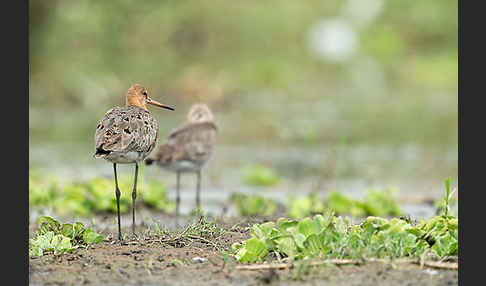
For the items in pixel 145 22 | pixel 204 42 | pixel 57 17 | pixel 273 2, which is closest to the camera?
pixel 57 17

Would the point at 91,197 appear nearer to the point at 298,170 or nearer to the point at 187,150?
the point at 187,150

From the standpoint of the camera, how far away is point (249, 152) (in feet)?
41.2

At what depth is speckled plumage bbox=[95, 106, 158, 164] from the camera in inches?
229

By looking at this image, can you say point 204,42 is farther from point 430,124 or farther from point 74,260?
point 74,260

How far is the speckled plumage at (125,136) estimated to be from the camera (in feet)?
19.1

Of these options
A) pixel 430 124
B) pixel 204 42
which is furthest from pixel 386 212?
pixel 204 42

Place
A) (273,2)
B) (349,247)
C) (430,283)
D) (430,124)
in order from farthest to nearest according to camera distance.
→ 1. (273,2)
2. (430,124)
3. (349,247)
4. (430,283)

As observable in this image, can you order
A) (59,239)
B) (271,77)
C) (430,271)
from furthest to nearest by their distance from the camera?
A: (271,77), (59,239), (430,271)

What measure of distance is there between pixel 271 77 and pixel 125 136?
1559cm

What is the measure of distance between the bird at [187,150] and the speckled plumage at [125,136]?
85.8 inches

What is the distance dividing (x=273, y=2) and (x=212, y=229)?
18.0 meters

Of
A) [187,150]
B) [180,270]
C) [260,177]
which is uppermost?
[187,150]

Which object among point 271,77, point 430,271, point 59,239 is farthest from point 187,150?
point 271,77

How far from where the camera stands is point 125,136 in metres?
5.90
